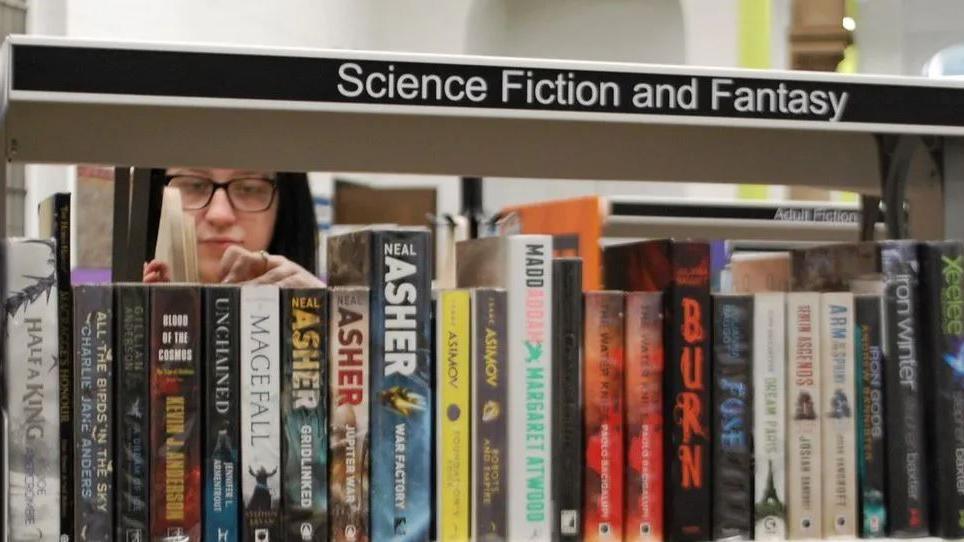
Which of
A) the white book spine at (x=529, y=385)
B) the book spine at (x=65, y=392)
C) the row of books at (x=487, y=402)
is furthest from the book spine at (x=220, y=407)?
the white book spine at (x=529, y=385)

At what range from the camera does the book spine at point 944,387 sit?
1197 mm

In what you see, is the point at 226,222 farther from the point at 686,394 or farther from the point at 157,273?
the point at 686,394

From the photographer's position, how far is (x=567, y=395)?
1134mm

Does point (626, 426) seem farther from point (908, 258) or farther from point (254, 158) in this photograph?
point (254, 158)

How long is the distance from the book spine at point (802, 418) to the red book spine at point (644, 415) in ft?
0.41

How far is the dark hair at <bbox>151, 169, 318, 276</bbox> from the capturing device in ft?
7.04

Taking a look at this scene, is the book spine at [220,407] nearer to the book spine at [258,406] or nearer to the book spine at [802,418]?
the book spine at [258,406]

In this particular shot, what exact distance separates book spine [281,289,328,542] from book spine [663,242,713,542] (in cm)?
32

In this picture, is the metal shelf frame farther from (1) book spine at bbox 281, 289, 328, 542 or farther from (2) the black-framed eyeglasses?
(2) the black-framed eyeglasses

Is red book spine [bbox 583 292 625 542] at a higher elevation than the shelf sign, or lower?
lower

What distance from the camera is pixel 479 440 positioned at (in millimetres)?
1104

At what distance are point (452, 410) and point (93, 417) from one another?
0.98 ft

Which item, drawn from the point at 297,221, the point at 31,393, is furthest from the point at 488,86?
the point at 297,221

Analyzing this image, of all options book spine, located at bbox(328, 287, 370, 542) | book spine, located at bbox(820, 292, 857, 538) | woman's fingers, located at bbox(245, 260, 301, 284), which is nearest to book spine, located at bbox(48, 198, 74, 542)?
book spine, located at bbox(328, 287, 370, 542)
